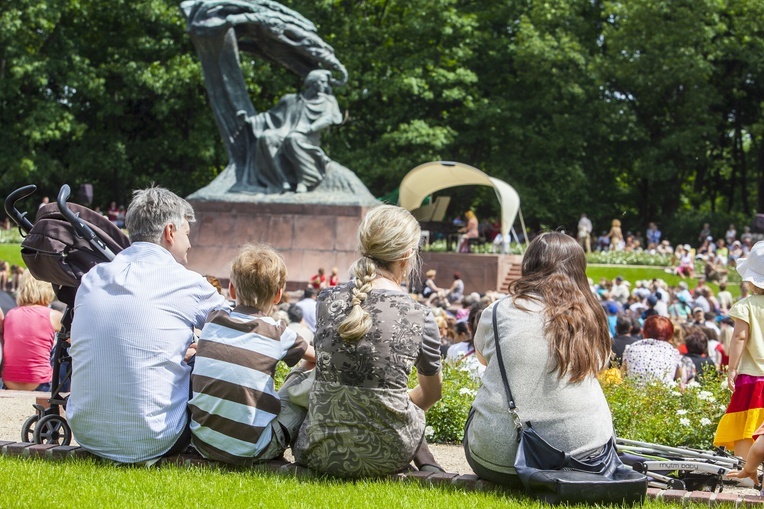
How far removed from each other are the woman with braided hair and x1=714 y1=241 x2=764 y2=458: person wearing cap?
207cm

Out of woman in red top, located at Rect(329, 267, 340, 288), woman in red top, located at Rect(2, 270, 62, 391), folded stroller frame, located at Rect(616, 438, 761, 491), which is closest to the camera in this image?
folded stroller frame, located at Rect(616, 438, 761, 491)

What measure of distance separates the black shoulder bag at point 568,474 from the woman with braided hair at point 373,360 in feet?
1.35

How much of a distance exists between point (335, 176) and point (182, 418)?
14199 millimetres

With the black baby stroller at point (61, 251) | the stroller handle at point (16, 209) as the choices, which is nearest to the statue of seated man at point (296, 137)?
the stroller handle at point (16, 209)

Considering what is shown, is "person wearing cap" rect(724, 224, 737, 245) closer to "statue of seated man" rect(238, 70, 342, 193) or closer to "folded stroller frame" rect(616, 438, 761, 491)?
"statue of seated man" rect(238, 70, 342, 193)

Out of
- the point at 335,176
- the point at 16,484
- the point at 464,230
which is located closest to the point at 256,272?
the point at 16,484

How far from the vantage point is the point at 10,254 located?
24984 millimetres

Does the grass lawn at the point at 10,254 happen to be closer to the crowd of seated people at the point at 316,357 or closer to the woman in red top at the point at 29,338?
the woman in red top at the point at 29,338

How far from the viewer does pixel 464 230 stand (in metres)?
27.2

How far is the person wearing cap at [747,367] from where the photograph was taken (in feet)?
18.2

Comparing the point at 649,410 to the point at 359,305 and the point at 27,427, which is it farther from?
the point at 27,427

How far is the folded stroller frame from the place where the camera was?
4.70 m

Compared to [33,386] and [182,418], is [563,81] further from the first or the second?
[182,418]

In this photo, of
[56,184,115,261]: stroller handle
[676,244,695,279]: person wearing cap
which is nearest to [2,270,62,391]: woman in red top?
[56,184,115,261]: stroller handle
